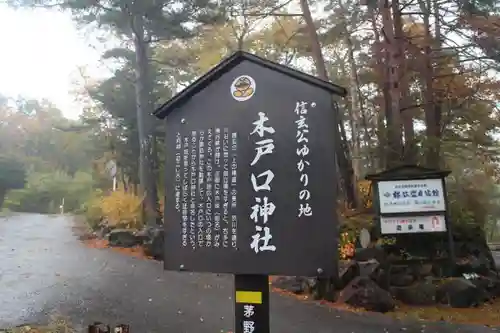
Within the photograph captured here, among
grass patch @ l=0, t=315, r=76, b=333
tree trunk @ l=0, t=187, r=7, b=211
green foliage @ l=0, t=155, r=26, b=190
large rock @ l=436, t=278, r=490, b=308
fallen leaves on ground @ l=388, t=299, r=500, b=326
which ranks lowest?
fallen leaves on ground @ l=388, t=299, r=500, b=326

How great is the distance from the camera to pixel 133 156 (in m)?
16.4

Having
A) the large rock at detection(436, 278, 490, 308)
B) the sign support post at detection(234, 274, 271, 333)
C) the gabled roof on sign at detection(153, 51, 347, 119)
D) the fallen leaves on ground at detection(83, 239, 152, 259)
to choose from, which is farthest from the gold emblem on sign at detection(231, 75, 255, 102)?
the fallen leaves on ground at detection(83, 239, 152, 259)

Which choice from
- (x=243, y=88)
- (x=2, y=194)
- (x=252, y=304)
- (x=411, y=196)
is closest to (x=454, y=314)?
(x=411, y=196)

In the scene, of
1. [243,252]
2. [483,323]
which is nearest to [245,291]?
[243,252]

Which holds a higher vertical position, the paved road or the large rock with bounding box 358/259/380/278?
the large rock with bounding box 358/259/380/278

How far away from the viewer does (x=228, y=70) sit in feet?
11.4

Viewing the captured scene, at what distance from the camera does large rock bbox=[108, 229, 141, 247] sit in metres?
11.5

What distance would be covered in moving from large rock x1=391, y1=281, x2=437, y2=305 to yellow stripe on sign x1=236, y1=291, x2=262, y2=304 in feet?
17.4

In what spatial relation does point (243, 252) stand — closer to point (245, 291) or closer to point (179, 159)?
point (245, 291)

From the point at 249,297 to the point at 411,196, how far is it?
5830mm

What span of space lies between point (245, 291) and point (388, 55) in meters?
7.86

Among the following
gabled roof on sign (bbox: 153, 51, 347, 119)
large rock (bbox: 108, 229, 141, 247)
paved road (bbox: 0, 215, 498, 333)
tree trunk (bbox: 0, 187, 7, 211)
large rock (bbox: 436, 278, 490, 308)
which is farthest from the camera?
tree trunk (bbox: 0, 187, 7, 211)

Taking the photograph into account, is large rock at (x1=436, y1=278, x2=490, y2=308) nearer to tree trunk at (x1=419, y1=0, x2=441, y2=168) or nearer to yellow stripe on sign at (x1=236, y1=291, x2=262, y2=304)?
tree trunk at (x1=419, y1=0, x2=441, y2=168)

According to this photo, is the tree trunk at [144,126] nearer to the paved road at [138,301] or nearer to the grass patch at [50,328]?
the paved road at [138,301]
